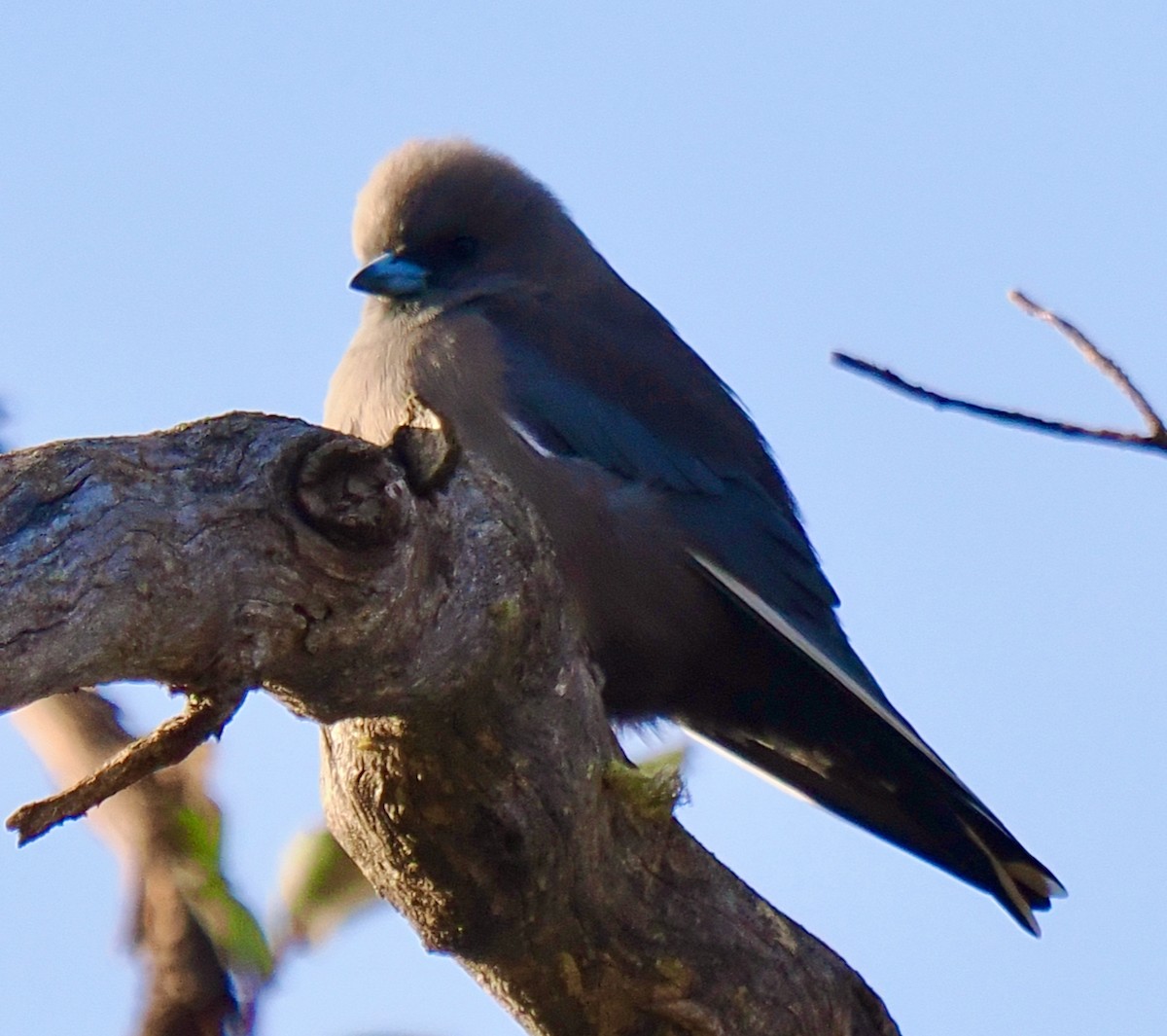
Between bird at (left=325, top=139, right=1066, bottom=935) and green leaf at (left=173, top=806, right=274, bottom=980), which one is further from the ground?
bird at (left=325, top=139, right=1066, bottom=935)

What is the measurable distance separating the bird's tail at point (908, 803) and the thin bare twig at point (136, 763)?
2190 millimetres

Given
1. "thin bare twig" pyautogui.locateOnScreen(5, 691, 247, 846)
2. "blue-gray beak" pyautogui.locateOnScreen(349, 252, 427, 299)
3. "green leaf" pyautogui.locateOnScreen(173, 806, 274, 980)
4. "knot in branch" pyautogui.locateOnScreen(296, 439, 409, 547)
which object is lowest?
"green leaf" pyautogui.locateOnScreen(173, 806, 274, 980)

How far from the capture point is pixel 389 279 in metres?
5.15

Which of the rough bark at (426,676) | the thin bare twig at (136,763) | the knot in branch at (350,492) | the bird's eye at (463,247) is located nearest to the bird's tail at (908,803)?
the rough bark at (426,676)

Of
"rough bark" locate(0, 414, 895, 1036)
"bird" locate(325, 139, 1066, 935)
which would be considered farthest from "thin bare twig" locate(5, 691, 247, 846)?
"bird" locate(325, 139, 1066, 935)

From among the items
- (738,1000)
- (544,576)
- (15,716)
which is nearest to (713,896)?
(738,1000)

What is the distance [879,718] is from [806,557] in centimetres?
68

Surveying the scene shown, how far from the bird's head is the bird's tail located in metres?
1.50

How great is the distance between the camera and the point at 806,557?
4961 millimetres

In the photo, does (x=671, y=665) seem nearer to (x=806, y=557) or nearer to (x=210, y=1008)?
(x=806, y=557)

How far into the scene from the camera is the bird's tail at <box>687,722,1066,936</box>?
4.29 meters

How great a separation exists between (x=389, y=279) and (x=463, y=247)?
1.09 feet

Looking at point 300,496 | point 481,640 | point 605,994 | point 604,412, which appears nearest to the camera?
point 300,496

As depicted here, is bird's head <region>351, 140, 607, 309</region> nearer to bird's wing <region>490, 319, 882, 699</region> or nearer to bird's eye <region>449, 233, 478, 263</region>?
bird's eye <region>449, 233, 478, 263</region>
